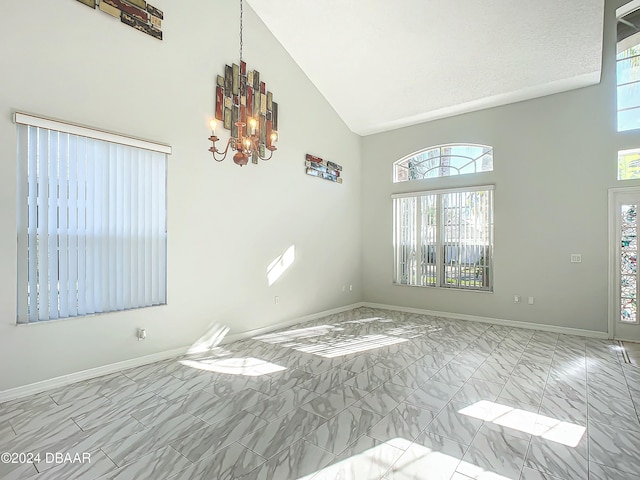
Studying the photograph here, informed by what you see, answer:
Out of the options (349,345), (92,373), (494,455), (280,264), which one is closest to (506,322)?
(349,345)

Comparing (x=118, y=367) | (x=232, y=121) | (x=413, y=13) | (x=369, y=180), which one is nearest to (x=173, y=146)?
(x=232, y=121)

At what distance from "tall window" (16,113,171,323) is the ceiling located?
3.12m

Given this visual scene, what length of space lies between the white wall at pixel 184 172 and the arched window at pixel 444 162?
1.53 meters

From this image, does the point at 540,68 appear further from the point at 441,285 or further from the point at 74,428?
the point at 74,428

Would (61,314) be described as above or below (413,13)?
below

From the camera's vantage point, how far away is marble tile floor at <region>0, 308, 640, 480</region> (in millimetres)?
2098

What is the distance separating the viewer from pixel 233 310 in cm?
481

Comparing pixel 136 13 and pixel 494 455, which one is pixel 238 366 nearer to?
pixel 494 455

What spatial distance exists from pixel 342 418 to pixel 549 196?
197 inches

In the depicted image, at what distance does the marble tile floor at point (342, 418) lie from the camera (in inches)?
82.6

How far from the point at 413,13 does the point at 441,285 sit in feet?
15.0

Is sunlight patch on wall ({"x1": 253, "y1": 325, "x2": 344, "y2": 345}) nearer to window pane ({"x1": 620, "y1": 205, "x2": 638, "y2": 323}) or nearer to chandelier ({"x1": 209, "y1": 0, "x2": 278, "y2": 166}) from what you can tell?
chandelier ({"x1": 209, "y1": 0, "x2": 278, "y2": 166})

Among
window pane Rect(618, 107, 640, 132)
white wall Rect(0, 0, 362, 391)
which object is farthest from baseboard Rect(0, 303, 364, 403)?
window pane Rect(618, 107, 640, 132)

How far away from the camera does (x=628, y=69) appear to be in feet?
16.4
